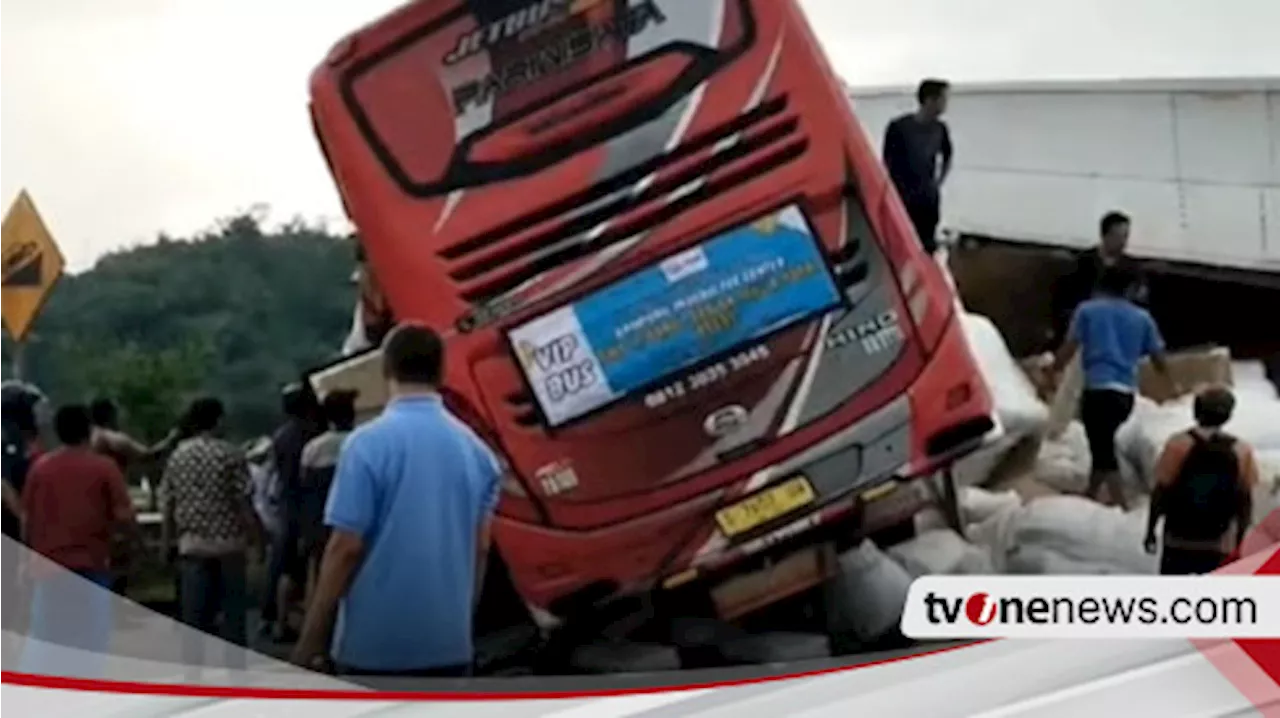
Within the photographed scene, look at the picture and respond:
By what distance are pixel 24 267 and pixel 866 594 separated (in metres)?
1.18

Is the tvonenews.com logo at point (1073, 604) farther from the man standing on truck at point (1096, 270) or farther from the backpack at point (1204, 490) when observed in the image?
the man standing on truck at point (1096, 270)

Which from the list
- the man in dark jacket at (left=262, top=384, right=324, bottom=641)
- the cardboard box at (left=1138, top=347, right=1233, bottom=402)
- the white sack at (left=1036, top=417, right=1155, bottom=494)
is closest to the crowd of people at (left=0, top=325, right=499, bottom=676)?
the man in dark jacket at (left=262, top=384, right=324, bottom=641)

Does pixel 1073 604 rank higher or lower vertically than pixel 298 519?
lower

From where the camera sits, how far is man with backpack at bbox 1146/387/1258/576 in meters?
3.90

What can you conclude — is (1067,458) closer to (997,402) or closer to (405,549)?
(997,402)

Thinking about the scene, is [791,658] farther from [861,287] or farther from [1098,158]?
[1098,158]

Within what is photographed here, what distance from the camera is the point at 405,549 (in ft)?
12.4

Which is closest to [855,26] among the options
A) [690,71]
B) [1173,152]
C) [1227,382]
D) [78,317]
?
[690,71]

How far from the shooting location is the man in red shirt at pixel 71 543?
11.8 ft

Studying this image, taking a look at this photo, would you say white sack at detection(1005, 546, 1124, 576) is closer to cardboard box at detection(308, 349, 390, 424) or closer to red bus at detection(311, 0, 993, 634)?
red bus at detection(311, 0, 993, 634)

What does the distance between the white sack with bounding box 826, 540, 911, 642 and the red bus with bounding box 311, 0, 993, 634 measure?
48 mm

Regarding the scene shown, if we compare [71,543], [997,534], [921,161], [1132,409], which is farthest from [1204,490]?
[71,543]

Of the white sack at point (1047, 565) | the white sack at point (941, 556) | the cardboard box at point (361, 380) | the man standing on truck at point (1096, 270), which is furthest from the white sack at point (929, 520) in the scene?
the cardboard box at point (361, 380)

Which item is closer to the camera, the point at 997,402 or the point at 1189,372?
the point at 997,402
